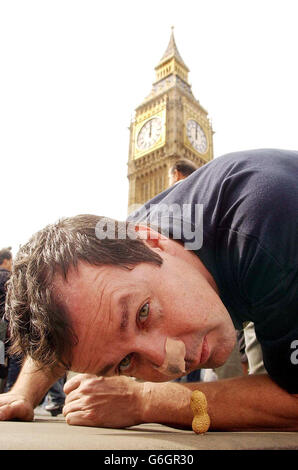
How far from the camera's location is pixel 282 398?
1073 mm

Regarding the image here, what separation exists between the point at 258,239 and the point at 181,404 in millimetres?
584

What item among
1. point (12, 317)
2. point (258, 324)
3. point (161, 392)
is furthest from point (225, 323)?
point (12, 317)

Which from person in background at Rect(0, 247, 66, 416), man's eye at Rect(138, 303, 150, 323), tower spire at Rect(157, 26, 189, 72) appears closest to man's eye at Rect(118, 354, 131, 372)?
man's eye at Rect(138, 303, 150, 323)

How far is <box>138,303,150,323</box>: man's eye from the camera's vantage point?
95cm

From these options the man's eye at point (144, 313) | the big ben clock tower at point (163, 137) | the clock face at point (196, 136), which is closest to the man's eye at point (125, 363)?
the man's eye at point (144, 313)

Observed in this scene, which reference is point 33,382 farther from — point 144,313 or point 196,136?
point 196,136

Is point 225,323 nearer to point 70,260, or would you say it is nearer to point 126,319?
point 126,319

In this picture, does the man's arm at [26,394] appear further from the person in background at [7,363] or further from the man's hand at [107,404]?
the person in background at [7,363]

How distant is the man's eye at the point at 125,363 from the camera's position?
100 cm

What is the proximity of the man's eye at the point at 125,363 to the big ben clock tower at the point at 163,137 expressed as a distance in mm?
22614

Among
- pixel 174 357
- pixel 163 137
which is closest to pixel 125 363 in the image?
pixel 174 357

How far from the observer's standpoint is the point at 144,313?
95cm

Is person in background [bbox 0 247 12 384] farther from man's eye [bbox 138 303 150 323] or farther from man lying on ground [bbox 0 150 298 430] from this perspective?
man's eye [bbox 138 303 150 323]
